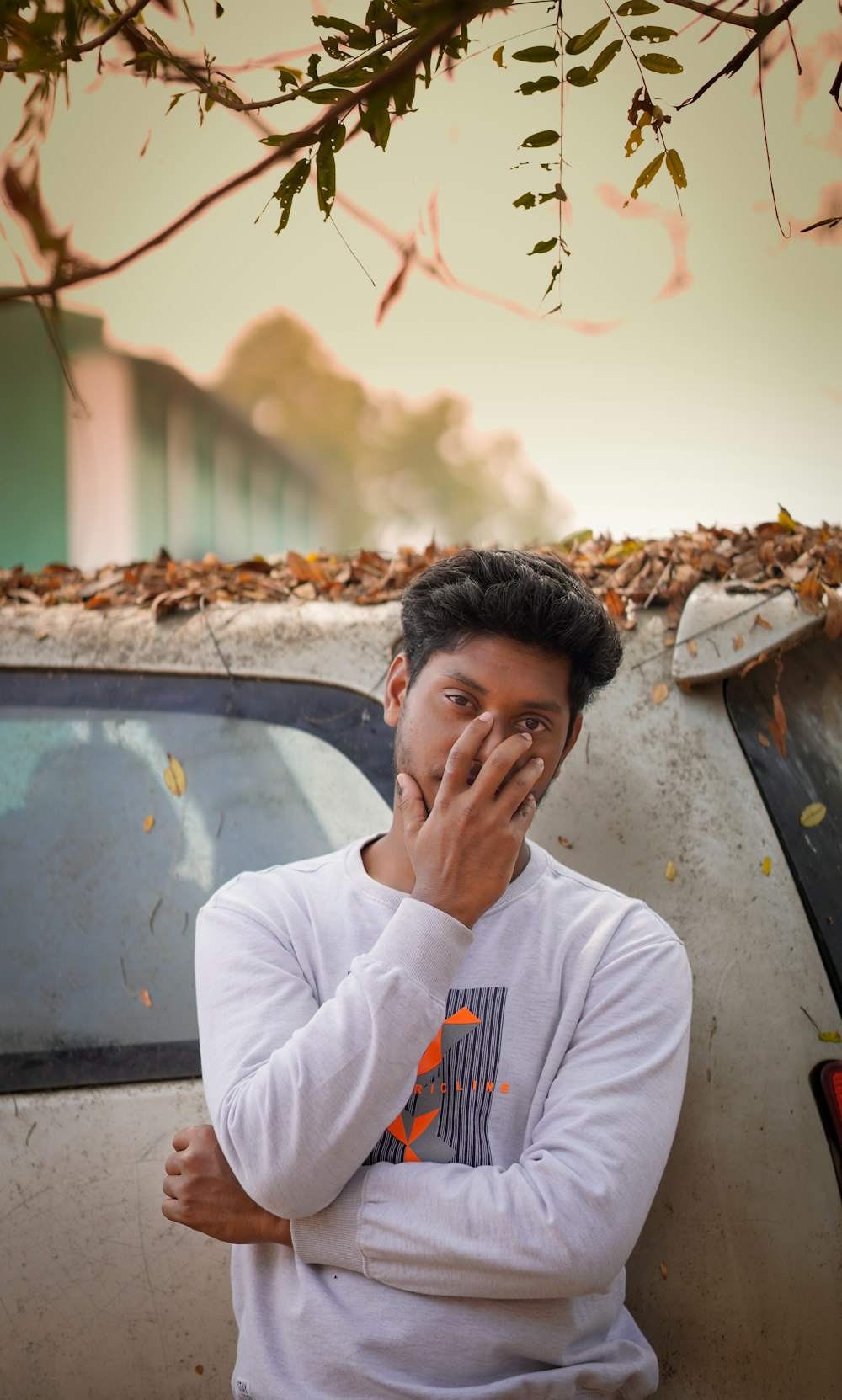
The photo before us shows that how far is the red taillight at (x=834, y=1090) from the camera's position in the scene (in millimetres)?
2010

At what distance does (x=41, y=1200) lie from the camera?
6.77ft

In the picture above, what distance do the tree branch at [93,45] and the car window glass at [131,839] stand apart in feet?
4.25

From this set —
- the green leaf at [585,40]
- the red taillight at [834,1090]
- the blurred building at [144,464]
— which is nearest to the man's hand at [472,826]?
the red taillight at [834,1090]

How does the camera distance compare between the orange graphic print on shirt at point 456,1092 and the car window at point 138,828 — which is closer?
the orange graphic print on shirt at point 456,1092

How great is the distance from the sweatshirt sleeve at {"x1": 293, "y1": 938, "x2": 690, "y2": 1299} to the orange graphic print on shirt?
0.23 feet

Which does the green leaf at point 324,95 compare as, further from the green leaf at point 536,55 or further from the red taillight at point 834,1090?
the red taillight at point 834,1090

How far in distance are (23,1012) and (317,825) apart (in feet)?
2.24

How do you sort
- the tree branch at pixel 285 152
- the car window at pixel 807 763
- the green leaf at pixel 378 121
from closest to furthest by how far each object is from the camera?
the tree branch at pixel 285 152
the green leaf at pixel 378 121
the car window at pixel 807 763

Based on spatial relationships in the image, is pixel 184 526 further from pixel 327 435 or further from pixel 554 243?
pixel 554 243

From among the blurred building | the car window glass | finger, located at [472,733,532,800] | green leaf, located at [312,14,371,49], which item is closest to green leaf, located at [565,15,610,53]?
green leaf, located at [312,14,371,49]

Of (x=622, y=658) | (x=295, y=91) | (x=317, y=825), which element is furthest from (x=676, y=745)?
(x=295, y=91)

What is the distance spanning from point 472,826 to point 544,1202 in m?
0.57

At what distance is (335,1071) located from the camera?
1.64m

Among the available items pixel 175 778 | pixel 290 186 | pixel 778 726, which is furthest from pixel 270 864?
pixel 290 186
